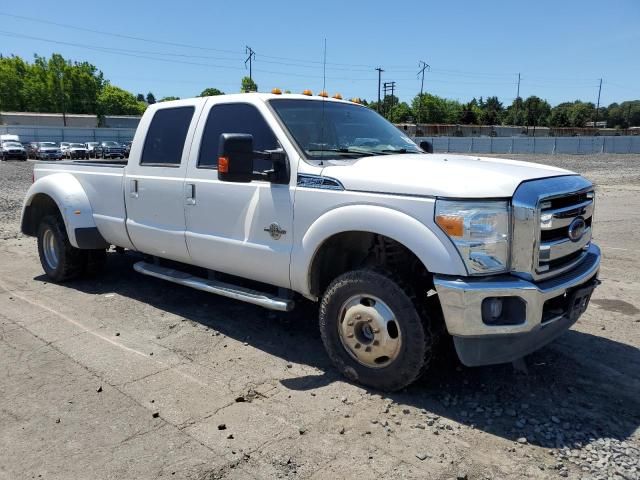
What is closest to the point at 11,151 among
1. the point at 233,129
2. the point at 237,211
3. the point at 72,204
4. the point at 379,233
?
the point at 72,204

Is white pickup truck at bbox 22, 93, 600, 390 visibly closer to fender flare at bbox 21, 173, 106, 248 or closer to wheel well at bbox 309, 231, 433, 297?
wheel well at bbox 309, 231, 433, 297

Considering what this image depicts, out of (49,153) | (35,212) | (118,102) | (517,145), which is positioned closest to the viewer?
(35,212)

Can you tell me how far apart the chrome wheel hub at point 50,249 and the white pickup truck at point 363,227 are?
160 cm

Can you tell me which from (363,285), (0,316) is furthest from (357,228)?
(0,316)

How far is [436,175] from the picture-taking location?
11.2 feet

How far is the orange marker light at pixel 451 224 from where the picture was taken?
320 cm

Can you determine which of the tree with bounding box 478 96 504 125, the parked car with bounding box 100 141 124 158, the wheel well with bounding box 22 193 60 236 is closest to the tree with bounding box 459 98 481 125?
the tree with bounding box 478 96 504 125

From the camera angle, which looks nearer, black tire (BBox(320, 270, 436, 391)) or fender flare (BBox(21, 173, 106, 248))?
black tire (BBox(320, 270, 436, 391))

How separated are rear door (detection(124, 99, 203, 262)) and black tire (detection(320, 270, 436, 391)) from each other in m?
1.81

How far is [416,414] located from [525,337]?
0.86m

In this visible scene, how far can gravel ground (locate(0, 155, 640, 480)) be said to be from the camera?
2.98 metres

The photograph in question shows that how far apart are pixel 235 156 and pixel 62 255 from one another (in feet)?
12.4

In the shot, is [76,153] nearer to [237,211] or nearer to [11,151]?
[11,151]

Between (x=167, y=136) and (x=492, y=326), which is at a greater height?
(x=167, y=136)
